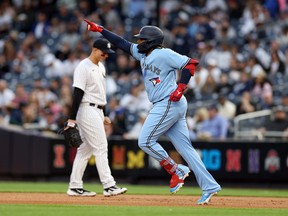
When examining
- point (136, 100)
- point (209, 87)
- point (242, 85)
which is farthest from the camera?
point (136, 100)

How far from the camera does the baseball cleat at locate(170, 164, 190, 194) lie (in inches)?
412

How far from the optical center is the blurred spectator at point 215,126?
17422 mm

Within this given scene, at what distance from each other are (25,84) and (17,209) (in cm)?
1292

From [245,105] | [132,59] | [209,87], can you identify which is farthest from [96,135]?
[132,59]

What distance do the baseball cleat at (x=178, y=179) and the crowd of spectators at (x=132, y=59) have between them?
274 inches

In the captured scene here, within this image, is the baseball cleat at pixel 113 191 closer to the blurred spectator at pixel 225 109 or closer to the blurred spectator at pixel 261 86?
the blurred spectator at pixel 225 109

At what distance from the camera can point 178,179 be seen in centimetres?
1048

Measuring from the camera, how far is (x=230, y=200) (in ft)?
37.9

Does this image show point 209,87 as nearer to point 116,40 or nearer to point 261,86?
point 261,86

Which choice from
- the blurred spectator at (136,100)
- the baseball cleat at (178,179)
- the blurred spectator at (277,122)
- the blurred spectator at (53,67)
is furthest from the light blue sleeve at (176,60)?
the blurred spectator at (53,67)

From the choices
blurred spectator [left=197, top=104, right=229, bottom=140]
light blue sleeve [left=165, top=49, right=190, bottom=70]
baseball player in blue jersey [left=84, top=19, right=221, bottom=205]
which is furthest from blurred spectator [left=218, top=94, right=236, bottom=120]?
light blue sleeve [left=165, top=49, right=190, bottom=70]

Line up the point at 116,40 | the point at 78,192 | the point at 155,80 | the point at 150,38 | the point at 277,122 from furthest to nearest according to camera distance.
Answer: the point at 277,122
the point at 78,192
the point at 116,40
the point at 150,38
the point at 155,80

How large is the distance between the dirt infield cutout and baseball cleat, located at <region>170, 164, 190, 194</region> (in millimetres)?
206

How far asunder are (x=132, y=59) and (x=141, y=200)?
10.7m
